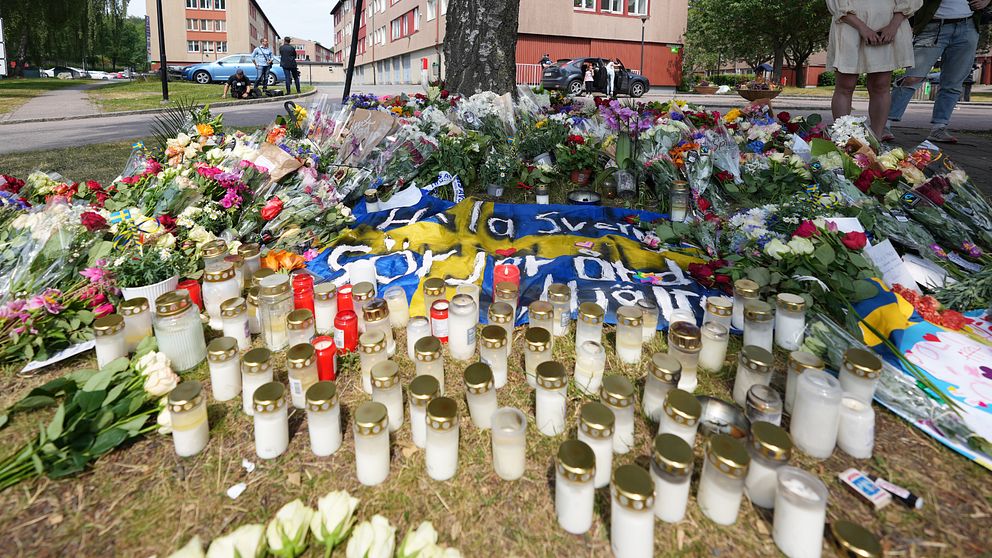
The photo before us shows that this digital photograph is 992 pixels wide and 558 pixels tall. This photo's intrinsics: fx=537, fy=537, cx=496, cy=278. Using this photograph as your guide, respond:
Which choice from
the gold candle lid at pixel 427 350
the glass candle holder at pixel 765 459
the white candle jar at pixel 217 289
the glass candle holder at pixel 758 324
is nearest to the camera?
the glass candle holder at pixel 765 459

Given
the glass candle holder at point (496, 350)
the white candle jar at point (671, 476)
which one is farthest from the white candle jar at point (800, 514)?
the glass candle holder at point (496, 350)

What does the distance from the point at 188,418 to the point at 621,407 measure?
1.28m

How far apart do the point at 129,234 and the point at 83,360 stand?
0.73 meters

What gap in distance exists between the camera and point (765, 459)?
54.7 inches

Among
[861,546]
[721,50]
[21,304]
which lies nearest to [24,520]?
[21,304]

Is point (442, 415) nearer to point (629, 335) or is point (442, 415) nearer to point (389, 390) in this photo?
point (389, 390)

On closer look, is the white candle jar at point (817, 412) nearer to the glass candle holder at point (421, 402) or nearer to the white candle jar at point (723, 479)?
the white candle jar at point (723, 479)

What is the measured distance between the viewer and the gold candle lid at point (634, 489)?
1.23m

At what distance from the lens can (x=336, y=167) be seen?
3.85 metres

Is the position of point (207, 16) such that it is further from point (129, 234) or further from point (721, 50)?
point (129, 234)

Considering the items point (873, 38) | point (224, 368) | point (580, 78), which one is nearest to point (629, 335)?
point (224, 368)

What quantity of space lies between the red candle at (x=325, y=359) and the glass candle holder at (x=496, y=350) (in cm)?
55

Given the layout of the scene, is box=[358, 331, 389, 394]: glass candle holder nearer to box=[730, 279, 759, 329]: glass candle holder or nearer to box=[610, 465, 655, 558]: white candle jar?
box=[610, 465, 655, 558]: white candle jar

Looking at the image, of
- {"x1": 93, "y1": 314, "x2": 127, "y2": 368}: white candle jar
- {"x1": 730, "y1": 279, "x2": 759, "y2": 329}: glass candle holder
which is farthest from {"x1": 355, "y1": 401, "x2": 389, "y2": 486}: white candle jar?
{"x1": 730, "y1": 279, "x2": 759, "y2": 329}: glass candle holder
